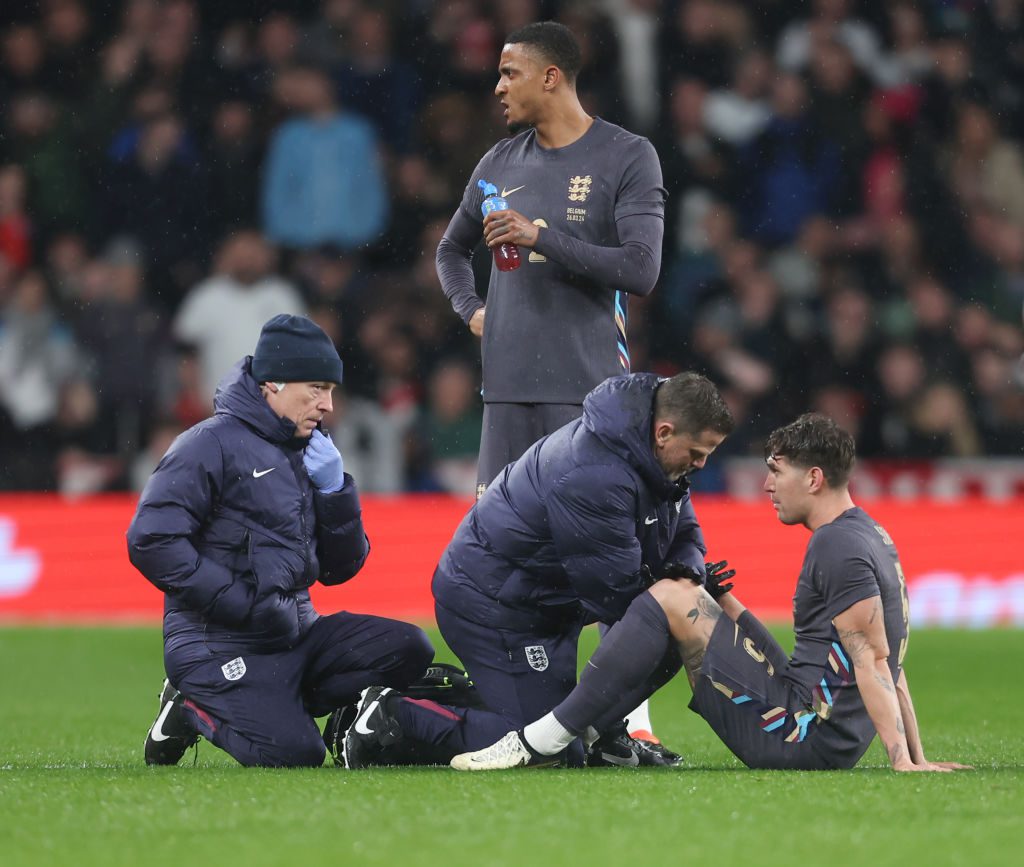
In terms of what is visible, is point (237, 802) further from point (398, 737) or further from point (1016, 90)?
point (1016, 90)

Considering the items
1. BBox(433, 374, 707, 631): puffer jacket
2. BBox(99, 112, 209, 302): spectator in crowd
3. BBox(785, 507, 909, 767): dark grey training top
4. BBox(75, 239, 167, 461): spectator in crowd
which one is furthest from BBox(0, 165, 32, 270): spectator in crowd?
BBox(785, 507, 909, 767): dark grey training top

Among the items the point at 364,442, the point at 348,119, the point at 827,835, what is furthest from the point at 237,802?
the point at 348,119

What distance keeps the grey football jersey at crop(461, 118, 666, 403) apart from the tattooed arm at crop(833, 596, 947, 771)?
5.39ft

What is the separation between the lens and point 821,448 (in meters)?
5.70

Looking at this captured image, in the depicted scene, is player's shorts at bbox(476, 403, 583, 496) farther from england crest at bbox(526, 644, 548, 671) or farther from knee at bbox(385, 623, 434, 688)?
england crest at bbox(526, 644, 548, 671)

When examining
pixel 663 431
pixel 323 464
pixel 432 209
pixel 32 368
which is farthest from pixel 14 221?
pixel 663 431

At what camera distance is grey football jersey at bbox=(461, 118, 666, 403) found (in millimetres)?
6770

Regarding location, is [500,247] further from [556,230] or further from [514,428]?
[514,428]

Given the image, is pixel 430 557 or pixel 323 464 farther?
pixel 430 557

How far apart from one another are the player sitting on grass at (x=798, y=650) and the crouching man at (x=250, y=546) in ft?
2.77

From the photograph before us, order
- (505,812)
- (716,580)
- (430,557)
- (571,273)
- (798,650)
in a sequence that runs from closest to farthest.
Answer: (505,812) < (798,650) < (716,580) < (571,273) < (430,557)

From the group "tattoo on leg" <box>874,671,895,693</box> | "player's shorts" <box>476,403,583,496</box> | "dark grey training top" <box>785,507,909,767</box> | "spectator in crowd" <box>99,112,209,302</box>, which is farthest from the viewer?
"spectator in crowd" <box>99,112,209,302</box>

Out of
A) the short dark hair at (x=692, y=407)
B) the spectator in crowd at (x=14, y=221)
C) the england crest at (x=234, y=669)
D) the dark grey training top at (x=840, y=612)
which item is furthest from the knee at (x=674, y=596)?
the spectator in crowd at (x=14, y=221)

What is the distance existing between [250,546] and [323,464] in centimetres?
40
